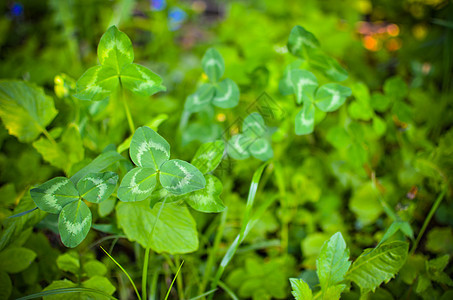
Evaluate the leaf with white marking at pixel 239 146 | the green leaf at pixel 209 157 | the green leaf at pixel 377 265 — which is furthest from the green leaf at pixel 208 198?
the green leaf at pixel 377 265

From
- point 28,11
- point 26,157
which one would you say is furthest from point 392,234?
point 28,11

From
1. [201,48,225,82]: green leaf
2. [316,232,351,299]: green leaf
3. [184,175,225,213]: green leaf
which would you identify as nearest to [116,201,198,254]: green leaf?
[184,175,225,213]: green leaf

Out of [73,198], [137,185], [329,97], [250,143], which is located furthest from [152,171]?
[329,97]

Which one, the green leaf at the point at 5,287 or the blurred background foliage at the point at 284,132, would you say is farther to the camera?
the blurred background foliage at the point at 284,132

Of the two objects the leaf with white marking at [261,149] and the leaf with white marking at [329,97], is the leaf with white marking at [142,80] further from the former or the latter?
the leaf with white marking at [329,97]

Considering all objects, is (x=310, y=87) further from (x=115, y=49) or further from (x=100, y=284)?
(x=100, y=284)

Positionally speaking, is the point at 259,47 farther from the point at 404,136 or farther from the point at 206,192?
the point at 206,192

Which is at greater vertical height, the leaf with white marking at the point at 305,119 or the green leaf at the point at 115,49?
the green leaf at the point at 115,49
